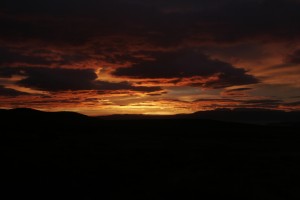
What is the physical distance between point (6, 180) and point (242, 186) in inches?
608

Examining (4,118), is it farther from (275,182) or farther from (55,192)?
(275,182)

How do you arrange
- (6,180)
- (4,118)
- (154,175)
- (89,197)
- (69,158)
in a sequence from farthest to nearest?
(4,118)
(69,158)
(154,175)
(6,180)
(89,197)

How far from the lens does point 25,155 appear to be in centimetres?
3105

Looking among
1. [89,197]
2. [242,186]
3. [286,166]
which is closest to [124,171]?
[89,197]

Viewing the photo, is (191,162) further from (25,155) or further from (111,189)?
(25,155)

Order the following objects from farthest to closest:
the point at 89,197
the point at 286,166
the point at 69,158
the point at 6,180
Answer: the point at 69,158, the point at 286,166, the point at 6,180, the point at 89,197

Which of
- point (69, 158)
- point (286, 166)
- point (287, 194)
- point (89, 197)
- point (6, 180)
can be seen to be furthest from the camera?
point (69, 158)

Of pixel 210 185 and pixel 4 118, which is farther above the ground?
pixel 4 118

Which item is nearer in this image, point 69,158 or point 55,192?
point 55,192

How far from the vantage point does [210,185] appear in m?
20.3

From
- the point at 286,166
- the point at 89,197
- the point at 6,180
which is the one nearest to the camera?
the point at 89,197

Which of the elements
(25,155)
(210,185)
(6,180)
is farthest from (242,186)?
(25,155)

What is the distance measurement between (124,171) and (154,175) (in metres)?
2.64

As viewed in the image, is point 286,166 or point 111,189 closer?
point 111,189
